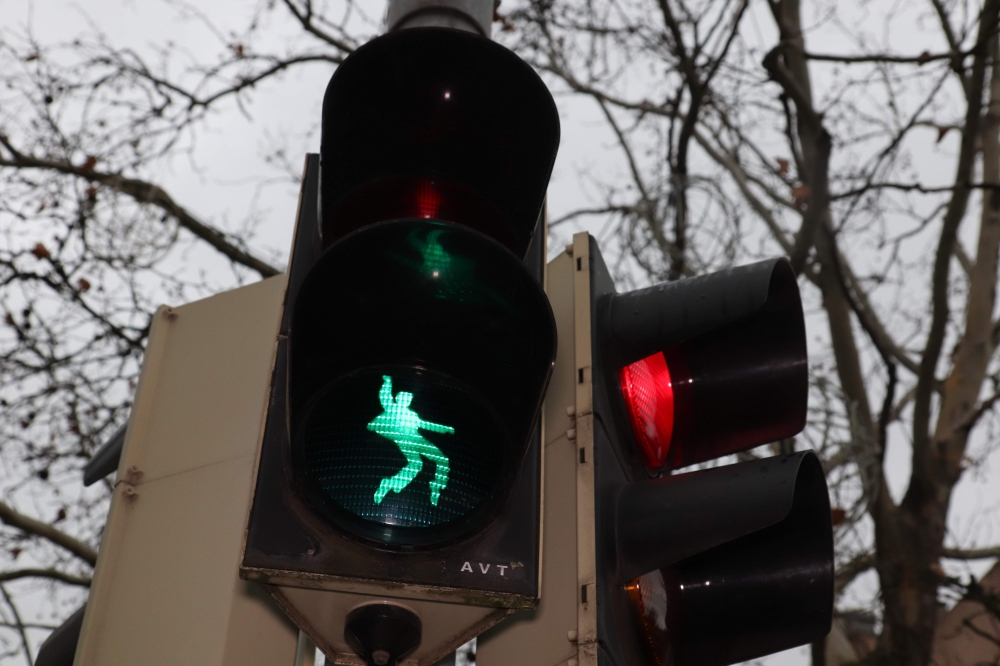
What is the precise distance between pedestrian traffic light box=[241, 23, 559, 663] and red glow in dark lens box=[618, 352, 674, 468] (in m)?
0.49

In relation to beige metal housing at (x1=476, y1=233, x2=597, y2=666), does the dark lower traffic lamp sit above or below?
below

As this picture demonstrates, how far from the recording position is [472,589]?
1786mm

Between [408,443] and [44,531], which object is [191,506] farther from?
[44,531]

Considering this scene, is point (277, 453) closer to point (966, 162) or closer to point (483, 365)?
point (483, 365)

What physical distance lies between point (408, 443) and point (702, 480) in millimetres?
702

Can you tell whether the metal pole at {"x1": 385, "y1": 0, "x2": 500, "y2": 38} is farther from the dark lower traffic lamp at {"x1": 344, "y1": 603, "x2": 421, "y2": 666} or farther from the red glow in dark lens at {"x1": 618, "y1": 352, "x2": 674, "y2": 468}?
the dark lower traffic lamp at {"x1": 344, "y1": 603, "x2": 421, "y2": 666}

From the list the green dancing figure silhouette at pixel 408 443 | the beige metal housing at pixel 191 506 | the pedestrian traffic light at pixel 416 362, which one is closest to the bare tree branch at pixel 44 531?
the beige metal housing at pixel 191 506

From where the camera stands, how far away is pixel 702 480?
2.27 metres

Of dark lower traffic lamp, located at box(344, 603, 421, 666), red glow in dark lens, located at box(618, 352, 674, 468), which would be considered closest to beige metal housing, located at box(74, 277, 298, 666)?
dark lower traffic lamp, located at box(344, 603, 421, 666)

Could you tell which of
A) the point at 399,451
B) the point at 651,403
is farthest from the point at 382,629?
the point at 651,403

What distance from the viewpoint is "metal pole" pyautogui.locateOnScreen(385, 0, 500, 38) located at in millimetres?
2496

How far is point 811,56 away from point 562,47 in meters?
3.37

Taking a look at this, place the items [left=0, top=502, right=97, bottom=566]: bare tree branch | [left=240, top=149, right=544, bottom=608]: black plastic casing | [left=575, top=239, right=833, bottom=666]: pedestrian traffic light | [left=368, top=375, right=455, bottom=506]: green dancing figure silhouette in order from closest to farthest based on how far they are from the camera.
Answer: [left=240, top=149, right=544, bottom=608]: black plastic casing < [left=368, top=375, right=455, bottom=506]: green dancing figure silhouette < [left=575, top=239, right=833, bottom=666]: pedestrian traffic light < [left=0, top=502, right=97, bottom=566]: bare tree branch

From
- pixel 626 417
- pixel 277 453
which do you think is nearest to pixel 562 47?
pixel 626 417
